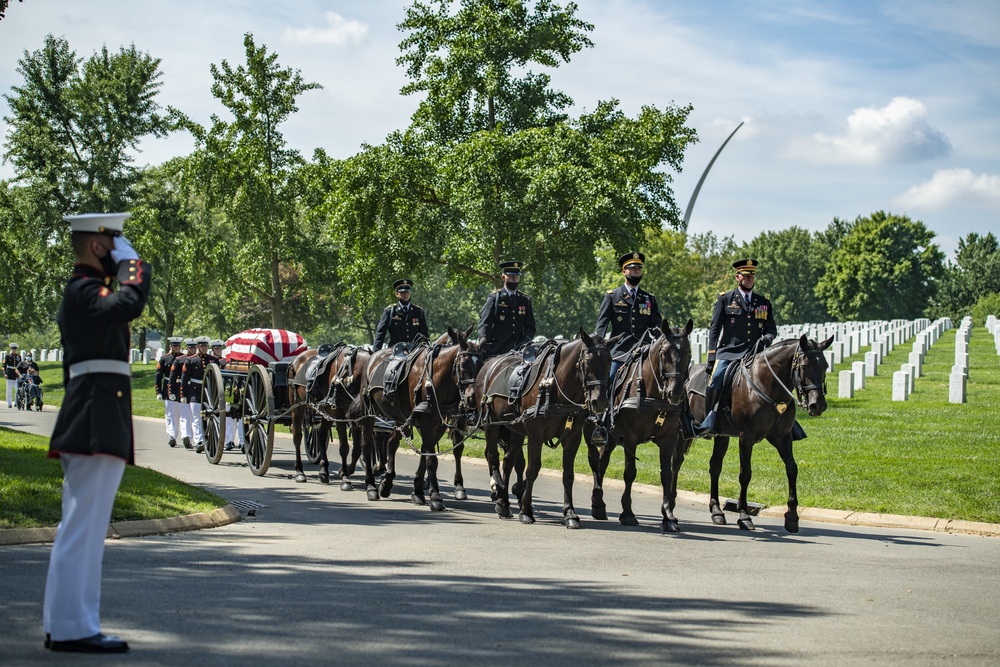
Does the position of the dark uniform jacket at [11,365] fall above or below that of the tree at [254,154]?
below

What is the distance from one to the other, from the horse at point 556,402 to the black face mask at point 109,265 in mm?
6644

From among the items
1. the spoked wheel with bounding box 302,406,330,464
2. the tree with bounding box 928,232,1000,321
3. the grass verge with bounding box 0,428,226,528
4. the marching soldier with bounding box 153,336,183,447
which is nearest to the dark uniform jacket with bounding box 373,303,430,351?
the spoked wheel with bounding box 302,406,330,464

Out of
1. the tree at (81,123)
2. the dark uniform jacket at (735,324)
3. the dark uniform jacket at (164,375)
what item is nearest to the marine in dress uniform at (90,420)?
the dark uniform jacket at (735,324)

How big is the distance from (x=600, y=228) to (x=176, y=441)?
11.5 meters

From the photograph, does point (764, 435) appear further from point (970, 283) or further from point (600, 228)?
point (970, 283)

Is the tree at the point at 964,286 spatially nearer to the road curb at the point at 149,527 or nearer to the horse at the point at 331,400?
the horse at the point at 331,400

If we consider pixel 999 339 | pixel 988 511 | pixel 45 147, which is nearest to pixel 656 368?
pixel 988 511

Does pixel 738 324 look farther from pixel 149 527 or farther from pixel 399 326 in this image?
pixel 149 527

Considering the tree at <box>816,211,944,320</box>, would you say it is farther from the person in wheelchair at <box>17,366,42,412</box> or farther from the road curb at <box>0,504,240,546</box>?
the road curb at <box>0,504,240,546</box>

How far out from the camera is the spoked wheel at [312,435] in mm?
18141

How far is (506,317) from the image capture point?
15000mm

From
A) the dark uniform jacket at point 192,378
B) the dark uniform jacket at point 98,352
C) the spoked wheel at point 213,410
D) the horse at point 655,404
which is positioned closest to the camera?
the dark uniform jacket at point 98,352

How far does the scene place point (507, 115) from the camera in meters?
31.7

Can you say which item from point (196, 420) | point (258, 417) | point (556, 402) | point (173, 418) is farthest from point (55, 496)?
point (173, 418)
